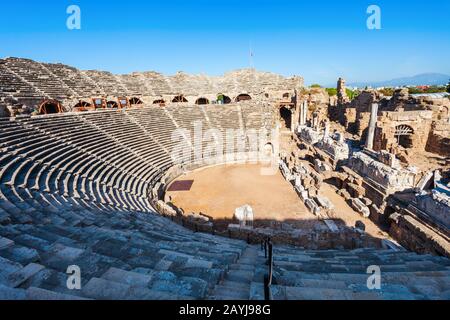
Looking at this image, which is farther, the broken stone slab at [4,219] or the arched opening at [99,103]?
the arched opening at [99,103]

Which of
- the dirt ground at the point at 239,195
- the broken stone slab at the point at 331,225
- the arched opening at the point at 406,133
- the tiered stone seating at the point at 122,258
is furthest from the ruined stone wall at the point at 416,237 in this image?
the arched opening at the point at 406,133

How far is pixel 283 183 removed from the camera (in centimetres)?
1659

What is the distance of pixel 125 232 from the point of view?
598cm

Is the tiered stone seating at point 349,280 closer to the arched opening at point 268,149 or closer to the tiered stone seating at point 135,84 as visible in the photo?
the arched opening at point 268,149

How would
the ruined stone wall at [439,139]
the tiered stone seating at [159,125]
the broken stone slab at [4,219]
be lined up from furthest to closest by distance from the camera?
1. the tiered stone seating at [159,125]
2. the ruined stone wall at [439,139]
3. the broken stone slab at [4,219]

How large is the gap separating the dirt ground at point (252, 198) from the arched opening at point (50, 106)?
13.6 meters

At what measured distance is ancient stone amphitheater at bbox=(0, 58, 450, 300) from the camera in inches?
122

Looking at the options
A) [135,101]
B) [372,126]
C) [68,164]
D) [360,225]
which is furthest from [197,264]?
[135,101]

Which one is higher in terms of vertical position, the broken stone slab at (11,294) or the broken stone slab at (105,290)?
the broken stone slab at (11,294)

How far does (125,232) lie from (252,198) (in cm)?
947

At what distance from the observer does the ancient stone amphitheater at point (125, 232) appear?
3.10 metres

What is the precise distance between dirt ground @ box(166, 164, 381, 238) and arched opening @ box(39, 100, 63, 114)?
13.6 m

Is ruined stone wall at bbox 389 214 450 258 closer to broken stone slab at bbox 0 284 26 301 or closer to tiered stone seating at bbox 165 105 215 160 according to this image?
broken stone slab at bbox 0 284 26 301

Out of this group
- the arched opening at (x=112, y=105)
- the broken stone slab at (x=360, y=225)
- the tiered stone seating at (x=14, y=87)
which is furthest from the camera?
the arched opening at (x=112, y=105)
